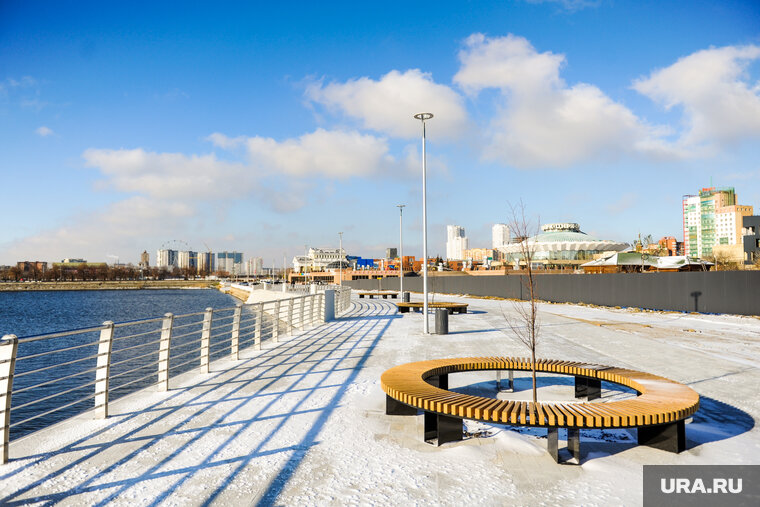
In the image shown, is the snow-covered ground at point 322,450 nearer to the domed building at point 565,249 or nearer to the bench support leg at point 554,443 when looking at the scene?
the bench support leg at point 554,443

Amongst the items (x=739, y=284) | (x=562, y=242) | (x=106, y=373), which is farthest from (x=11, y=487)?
(x=562, y=242)

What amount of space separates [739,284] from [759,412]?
18739 mm

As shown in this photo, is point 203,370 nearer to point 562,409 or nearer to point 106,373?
point 106,373

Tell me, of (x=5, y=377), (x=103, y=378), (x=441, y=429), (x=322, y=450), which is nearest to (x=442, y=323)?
(x=441, y=429)

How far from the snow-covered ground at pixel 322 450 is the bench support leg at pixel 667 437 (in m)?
0.10

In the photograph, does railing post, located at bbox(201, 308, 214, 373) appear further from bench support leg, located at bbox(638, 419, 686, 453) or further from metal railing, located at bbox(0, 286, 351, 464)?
bench support leg, located at bbox(638, 419, 686, 453)

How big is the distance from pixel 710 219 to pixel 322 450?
22041cm

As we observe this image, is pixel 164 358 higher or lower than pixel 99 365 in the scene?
lower

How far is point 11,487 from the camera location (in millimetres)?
4020

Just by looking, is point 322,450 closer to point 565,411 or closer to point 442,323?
point 565,411

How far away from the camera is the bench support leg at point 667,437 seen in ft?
16.2

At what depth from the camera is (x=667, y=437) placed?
499 centimetres

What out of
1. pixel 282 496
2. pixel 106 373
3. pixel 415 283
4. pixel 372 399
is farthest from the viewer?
pixel 415 283

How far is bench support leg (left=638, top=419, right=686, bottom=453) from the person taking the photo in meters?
4.93
